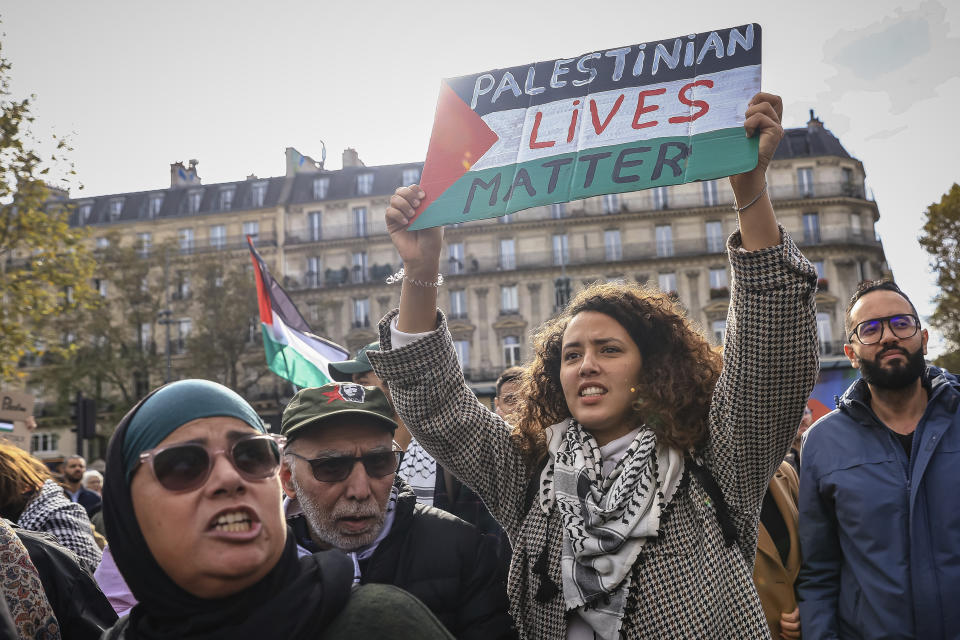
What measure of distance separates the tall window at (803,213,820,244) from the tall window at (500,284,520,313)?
15754 mm

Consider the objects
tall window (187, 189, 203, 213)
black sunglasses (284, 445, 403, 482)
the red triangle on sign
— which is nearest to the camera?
the red triangle on sign

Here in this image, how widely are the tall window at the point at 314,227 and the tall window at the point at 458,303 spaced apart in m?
8.93

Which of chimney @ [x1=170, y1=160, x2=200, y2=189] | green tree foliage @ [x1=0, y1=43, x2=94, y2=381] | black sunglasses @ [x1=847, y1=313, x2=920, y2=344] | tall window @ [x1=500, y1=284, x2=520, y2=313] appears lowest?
black sunglasses @ [x1=847, y1=313, x2=920, y2=344]

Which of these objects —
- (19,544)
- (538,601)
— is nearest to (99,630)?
(19,544)

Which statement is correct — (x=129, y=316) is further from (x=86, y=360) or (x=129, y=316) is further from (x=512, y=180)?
(x=512, y=180)

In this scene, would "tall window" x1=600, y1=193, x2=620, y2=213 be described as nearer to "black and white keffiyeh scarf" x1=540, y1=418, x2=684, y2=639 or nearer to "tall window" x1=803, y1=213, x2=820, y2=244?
"tall window" x1=803, y1=213, x2=820, y2=244

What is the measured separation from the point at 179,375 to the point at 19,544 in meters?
40.1

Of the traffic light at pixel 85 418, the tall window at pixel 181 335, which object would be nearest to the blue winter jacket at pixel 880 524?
the traffic light at pixel 85 418

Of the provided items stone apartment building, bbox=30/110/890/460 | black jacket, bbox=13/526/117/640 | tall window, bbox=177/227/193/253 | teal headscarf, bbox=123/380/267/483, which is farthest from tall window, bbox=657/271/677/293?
teal headscarf, bbox=123/380/267/483

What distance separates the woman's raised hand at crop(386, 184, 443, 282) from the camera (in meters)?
2.57

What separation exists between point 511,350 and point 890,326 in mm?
39447

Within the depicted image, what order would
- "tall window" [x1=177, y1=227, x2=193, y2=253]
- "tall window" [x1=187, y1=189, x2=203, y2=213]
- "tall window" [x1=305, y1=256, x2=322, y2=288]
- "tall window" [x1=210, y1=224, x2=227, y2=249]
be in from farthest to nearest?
"tall window" [x1=187, y1=189, x2=203, y2=213] → "tall window" [x1=177, y1=227, x2=193, y2=253] → "tall window" [x1=210, y1=224, x2=227, y2=249] → "tall window" [x1=305, y1=256, x2=322, y2=288]

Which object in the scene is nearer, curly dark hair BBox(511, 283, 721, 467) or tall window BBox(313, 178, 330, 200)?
curly dark hair BBox(511, 283, 721, 467)

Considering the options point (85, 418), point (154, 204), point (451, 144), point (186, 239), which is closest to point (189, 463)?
point (451, 144)
